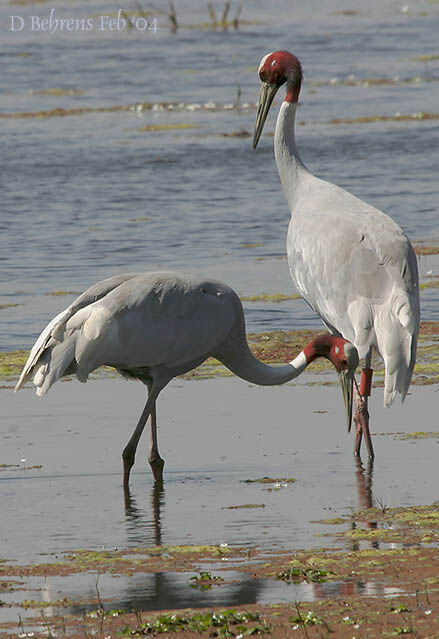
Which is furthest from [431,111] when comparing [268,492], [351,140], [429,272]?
[268,492]

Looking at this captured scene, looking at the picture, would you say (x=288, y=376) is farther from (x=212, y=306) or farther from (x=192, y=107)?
(x=192, y=107)

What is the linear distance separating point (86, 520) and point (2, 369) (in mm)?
3443

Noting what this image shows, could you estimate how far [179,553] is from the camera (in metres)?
6.27

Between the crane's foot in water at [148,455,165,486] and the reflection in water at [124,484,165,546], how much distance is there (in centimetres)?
4

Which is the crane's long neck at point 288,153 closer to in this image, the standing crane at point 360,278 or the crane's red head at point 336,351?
the standing crane at point 360,278

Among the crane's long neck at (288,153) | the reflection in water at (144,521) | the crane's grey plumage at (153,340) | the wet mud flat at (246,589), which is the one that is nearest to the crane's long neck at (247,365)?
the crane's grey plumage at (153,340)

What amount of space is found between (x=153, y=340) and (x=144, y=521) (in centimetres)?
133

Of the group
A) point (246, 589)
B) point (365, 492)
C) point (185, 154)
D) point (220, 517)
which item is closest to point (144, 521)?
point (220, 517)

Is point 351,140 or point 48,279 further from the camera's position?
point 351,140

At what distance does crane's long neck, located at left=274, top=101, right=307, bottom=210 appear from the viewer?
10172 mm

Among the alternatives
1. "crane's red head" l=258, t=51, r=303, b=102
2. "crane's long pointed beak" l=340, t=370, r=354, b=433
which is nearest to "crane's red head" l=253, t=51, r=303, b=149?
"crane's red head" l=258, t=51, r=303, b=102

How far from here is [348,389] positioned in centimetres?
803

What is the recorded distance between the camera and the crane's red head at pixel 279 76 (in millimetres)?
10281

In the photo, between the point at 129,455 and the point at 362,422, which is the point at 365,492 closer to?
the point at 362,422
